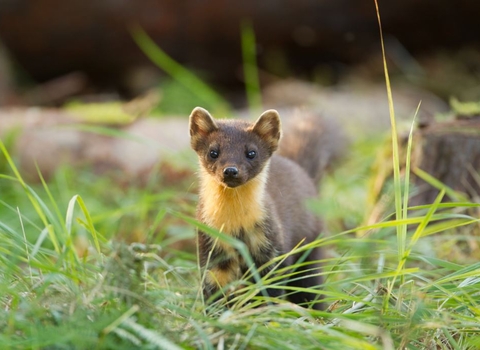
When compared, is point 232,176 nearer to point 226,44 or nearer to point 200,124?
point 200,124

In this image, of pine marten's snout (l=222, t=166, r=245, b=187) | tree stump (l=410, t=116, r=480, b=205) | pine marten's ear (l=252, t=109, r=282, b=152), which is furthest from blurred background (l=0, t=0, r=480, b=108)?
pine marten's snout (l=222, t=166, r=245, b=187)

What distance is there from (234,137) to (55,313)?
188 cm

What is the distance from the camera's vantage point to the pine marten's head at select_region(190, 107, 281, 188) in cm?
449

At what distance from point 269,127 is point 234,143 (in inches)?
11.1

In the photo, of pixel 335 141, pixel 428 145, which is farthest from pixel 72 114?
pixel 428 145

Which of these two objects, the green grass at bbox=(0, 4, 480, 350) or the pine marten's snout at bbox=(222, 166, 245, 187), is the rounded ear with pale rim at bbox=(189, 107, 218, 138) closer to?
the pine marten's snout at bbox=(222, 166, 245, 187)

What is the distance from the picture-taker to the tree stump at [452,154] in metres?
6.11

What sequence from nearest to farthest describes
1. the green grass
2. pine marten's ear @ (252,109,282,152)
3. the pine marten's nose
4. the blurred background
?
the green grass, the pine marten's nose, pine marten's ear @ (252,109,282,152), the blurred background

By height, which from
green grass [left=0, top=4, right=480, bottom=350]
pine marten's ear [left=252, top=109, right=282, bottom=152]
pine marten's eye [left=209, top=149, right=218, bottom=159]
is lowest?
green grass [left=0, top=4, right=480, bottom=350]

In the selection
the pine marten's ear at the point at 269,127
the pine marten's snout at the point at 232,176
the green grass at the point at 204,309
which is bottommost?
the green grass at the point at 204,309

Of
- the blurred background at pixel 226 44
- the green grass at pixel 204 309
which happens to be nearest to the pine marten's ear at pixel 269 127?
the green grass at pixel 204 309

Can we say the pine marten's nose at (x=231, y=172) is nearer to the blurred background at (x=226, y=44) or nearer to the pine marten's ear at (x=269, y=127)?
the pine marten's ear at (x=269, y=127)

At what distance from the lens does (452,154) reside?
6.18 m

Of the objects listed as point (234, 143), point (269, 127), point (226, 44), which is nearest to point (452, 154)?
point (269, 127)
